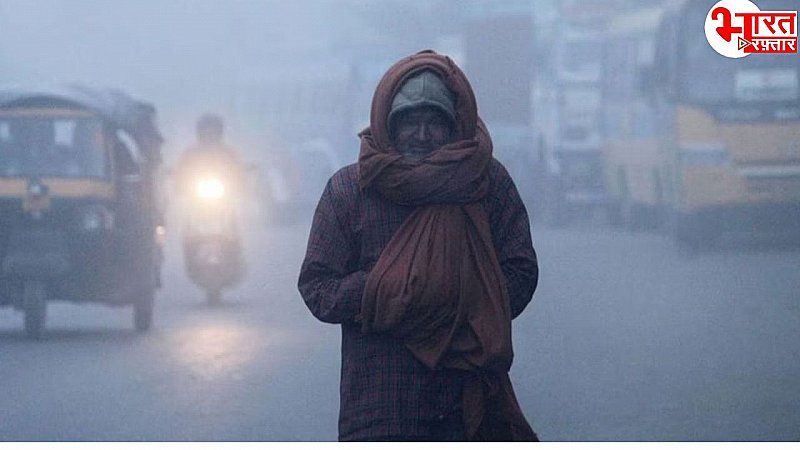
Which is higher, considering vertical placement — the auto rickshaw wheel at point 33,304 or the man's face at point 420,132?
the man's face at point 420,132

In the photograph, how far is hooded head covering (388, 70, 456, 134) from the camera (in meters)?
4.27

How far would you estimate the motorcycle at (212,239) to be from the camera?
857 cm

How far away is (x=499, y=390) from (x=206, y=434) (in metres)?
2.96

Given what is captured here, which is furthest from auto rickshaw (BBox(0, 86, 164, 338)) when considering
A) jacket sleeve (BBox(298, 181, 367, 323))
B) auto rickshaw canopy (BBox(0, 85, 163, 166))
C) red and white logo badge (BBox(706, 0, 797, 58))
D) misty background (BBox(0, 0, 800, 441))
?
jacket sleeve (BBox(298, 181, 367, 323))

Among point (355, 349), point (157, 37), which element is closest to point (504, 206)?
point (355, 349)

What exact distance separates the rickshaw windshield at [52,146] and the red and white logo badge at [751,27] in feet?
8.97

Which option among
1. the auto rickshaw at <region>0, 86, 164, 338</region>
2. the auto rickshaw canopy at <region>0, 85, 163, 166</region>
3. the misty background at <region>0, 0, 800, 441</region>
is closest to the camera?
the misty background at <region>0, 0, 800, 441</region>

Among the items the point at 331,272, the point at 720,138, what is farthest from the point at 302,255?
the point at 331,272

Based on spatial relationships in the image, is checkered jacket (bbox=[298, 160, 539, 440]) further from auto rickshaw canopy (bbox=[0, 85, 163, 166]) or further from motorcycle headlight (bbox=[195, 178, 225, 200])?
motorcycle headlight (bbox=[195, 178, 225, 200])

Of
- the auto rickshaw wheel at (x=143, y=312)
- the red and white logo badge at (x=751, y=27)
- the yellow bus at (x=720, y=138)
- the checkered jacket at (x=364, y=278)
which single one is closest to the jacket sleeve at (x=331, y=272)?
the checkered jacket at (x=364, y=278)

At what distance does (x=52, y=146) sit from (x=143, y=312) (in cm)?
83

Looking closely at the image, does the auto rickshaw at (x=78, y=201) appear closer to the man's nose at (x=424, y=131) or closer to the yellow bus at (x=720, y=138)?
the yellow bus at (x=720, y=138)

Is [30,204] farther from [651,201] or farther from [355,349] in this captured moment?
[355,349]

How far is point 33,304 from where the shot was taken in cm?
832
